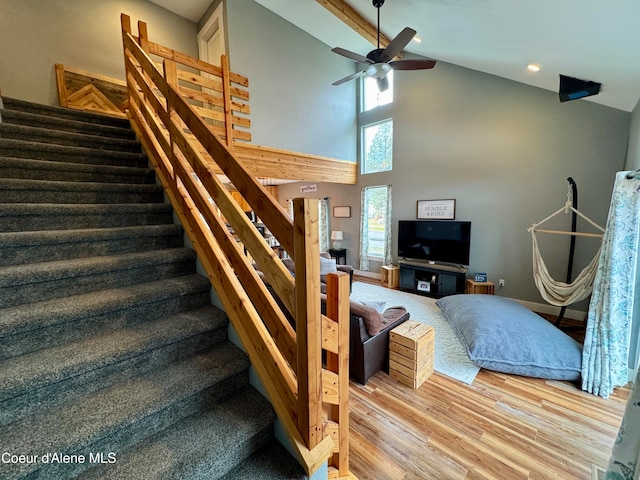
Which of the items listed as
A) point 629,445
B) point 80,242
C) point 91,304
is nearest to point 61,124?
point 80,242

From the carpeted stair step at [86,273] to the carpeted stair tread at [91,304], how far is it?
0.04 meters

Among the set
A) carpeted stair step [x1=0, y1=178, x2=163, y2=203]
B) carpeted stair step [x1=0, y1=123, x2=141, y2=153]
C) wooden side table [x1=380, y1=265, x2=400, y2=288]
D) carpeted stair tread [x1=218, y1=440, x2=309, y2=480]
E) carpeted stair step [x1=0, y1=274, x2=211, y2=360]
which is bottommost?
wooden side table [x1=380, y1=265, x2=400, y2=288]

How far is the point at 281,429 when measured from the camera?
3.86 ft

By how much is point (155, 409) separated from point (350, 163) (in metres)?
5.91

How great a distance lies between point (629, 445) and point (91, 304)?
2.52 meters

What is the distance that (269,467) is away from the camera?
1089mm

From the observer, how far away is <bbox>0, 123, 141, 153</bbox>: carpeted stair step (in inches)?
81.7

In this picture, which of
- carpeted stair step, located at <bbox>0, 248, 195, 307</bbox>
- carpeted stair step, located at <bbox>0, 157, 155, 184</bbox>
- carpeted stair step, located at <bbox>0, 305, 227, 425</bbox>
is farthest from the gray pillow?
carpeted stair step, located at <bbox>0, 157, 155, 184</bbox>

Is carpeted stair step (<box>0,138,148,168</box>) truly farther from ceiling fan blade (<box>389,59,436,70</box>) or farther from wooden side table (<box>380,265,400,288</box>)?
wooden side table (<box>380,265,400,288</box>)

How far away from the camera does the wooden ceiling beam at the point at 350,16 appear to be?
3650 mm

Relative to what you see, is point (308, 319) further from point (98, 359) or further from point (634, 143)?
point (634, 143)

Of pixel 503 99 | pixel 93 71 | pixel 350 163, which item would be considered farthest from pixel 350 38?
pixel 93 71

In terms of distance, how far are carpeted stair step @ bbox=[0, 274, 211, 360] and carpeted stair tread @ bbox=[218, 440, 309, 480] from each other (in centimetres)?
89

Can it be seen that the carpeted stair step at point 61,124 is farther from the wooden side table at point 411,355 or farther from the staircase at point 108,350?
the wooden side table at point 411,355
